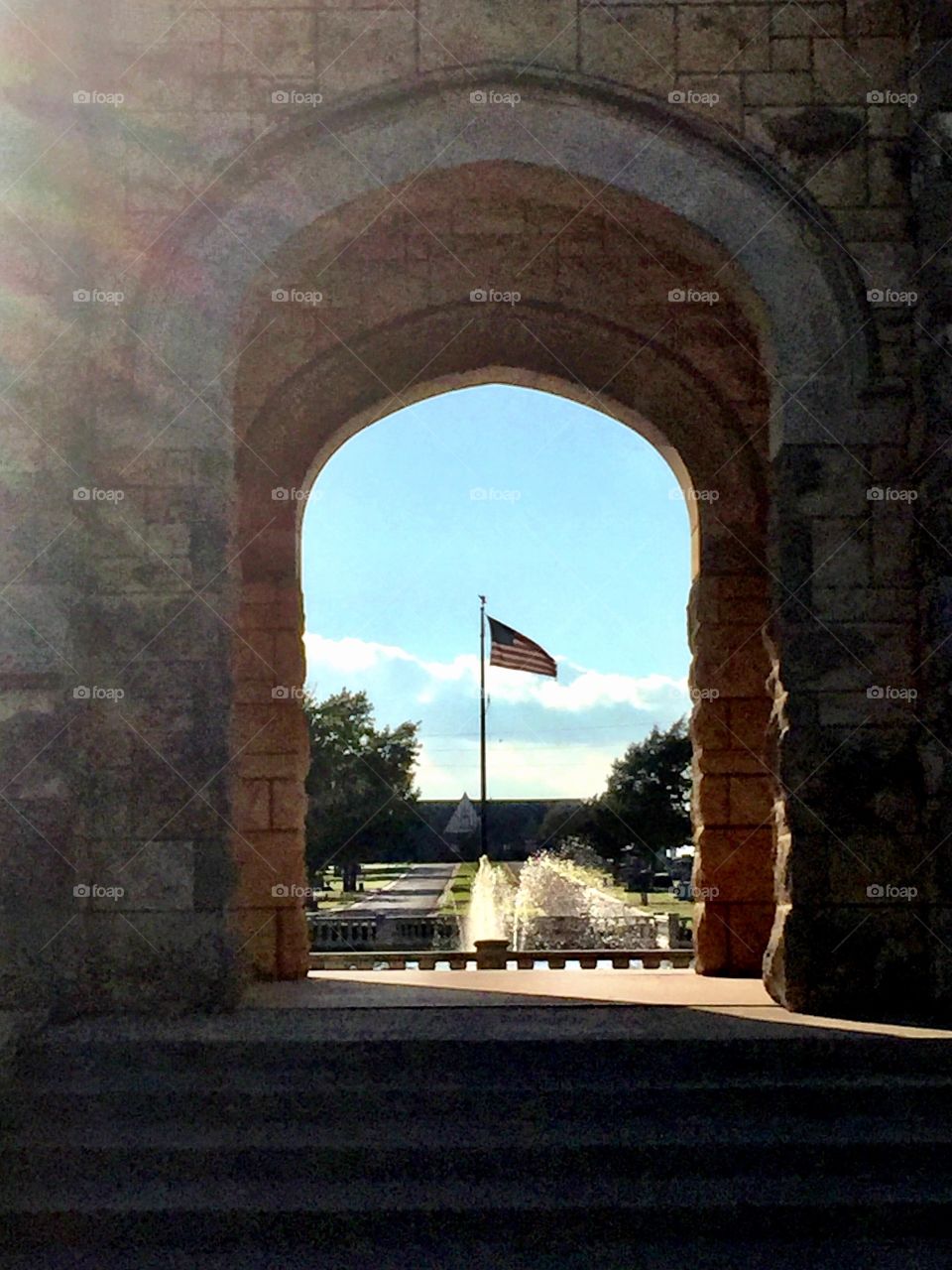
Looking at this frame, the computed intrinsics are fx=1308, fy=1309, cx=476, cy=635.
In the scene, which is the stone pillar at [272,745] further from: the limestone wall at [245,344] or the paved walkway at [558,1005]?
the limestone wall at [245,344]

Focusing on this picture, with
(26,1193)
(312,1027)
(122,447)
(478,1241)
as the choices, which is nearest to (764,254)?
(122,447)

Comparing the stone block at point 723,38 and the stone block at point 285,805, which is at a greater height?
the stone block at point 723,38

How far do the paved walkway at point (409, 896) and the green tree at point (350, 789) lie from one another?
1406 millimetres

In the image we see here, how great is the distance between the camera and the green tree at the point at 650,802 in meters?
39.2

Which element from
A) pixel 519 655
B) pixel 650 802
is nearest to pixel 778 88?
pixel 519 655

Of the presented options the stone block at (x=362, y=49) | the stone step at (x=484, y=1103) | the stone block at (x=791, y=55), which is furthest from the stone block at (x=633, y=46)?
the stone step at (x=484, y=1103)

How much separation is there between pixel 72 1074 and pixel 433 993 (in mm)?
2151

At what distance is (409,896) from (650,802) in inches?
356

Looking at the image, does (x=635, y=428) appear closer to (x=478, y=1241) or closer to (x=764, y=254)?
(x=764, y=254)

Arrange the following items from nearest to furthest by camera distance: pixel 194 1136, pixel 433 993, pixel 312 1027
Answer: pixel 194 1136, pixel 312 1027, pixel 433 993

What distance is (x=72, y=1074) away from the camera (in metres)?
5.41

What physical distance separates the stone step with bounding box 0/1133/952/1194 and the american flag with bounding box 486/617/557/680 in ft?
41.6

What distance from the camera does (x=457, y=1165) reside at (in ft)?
16.0

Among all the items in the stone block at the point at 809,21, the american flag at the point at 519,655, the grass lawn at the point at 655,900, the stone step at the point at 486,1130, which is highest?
the stone block at the point at 809,21
